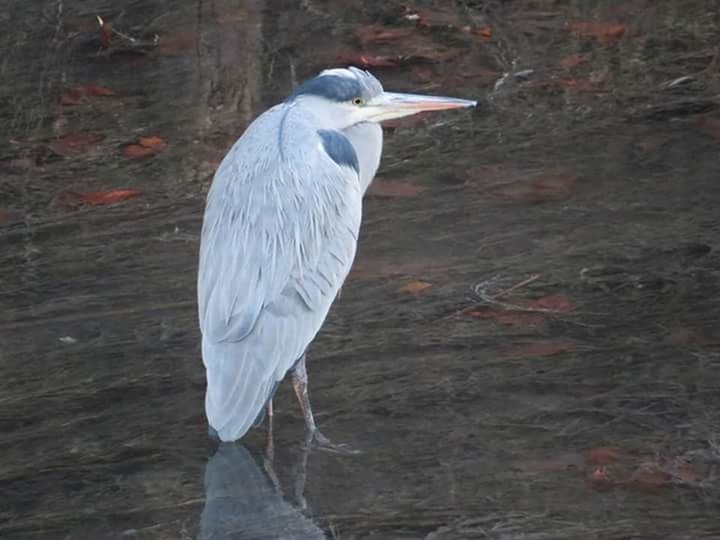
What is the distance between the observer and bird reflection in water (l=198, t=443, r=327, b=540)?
4.45 meters

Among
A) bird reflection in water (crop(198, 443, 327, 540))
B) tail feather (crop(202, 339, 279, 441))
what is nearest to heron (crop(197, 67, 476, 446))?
tail feather (crop(202, 339, 279, 441))

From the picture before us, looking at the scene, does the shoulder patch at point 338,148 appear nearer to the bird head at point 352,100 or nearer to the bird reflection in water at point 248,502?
the bird head at point 352,100

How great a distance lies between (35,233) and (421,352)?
1.95 metres

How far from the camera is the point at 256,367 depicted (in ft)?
15.7

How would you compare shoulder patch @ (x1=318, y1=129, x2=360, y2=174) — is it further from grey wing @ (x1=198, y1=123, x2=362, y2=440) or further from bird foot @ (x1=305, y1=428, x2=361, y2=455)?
bird foot @ (x1=305, y1=428, x2=361, y2=455)

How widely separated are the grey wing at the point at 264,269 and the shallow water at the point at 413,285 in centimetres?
29

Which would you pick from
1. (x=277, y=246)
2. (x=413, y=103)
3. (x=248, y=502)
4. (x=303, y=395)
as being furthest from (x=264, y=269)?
(x=413, y=103)

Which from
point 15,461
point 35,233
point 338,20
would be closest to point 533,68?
point 338,20

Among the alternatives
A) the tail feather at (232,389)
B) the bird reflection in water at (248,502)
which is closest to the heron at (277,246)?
the tail feather at (232,389)

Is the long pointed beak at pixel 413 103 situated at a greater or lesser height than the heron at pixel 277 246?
greater

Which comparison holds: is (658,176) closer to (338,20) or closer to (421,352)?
(421,352)

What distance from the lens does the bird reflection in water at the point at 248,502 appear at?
445cm

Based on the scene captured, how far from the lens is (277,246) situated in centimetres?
504

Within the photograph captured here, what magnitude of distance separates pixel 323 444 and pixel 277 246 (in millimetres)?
666
